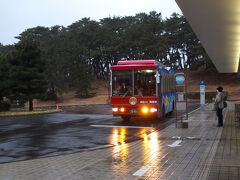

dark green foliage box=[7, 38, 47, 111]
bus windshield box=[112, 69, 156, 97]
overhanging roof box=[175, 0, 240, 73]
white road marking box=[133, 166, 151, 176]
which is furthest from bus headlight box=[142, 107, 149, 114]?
dark green foliage box=[7, 38, 47, 111]

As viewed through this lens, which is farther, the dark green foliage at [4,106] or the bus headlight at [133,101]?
the dark green foliage at [4,106]

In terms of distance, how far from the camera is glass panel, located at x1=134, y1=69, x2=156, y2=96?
18.5m

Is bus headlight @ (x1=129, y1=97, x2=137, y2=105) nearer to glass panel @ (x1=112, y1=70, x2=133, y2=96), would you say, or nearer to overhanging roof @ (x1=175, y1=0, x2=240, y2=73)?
glass panel @ (x1=112, y1=70, x2=133, y2=96)

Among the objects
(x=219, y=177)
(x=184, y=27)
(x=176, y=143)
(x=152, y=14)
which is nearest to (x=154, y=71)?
(x=176, y=143)

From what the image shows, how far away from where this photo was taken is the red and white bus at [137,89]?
18.4m

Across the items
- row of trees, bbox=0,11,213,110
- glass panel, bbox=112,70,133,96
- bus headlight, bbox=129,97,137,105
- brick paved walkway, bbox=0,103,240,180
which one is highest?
row of trees, bbox=0,11,213,110

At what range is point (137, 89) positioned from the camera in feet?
60.6

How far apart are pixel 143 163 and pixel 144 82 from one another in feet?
35.8

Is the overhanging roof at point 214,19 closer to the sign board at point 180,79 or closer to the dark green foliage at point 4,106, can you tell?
the sign board at point 180,79

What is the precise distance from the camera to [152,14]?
9125 centimetres

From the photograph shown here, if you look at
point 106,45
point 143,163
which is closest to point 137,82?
point 143,163

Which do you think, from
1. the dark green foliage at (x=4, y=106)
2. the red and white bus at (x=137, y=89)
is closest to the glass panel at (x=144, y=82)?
the red and white bus at (x=137, y=89)

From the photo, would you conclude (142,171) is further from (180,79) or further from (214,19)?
(180,79)

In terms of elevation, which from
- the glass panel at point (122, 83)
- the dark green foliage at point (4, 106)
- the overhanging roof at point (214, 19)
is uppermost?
the overhanging roof at point (214, 19)
